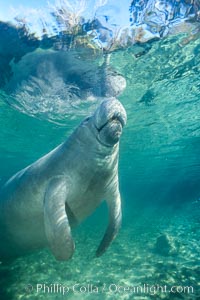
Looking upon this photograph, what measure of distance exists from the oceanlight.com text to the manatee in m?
1.03

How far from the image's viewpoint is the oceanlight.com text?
5408mm

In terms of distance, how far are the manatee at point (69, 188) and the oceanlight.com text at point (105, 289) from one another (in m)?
1.03

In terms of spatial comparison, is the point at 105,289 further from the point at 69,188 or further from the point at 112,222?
the point at 69,188

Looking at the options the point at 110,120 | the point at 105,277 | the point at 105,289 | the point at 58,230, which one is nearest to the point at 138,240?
the point at 105,277

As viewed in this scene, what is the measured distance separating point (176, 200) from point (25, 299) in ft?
127

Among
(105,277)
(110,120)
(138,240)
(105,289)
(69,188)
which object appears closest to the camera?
(110,120)

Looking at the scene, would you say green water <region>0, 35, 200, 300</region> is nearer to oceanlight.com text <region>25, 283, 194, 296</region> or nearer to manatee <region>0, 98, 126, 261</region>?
oceanlight.com text <region>25, 283, 194, 296</region>

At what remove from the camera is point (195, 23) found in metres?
7.58

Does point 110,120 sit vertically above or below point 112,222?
above

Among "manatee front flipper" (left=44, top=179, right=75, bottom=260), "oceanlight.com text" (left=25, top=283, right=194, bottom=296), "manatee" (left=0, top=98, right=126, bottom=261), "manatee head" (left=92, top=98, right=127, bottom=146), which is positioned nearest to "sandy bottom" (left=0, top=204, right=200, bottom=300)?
"oceanlight.com text" (left=25, top=283, right=194, bottom=296)

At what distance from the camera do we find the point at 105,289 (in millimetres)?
5922

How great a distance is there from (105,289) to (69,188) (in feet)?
9.64

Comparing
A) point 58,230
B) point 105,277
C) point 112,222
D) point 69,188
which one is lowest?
point 105,277

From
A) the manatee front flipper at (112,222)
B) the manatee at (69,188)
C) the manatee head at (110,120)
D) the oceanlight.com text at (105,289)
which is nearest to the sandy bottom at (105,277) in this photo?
the oceanlight.com text at (105,289)
